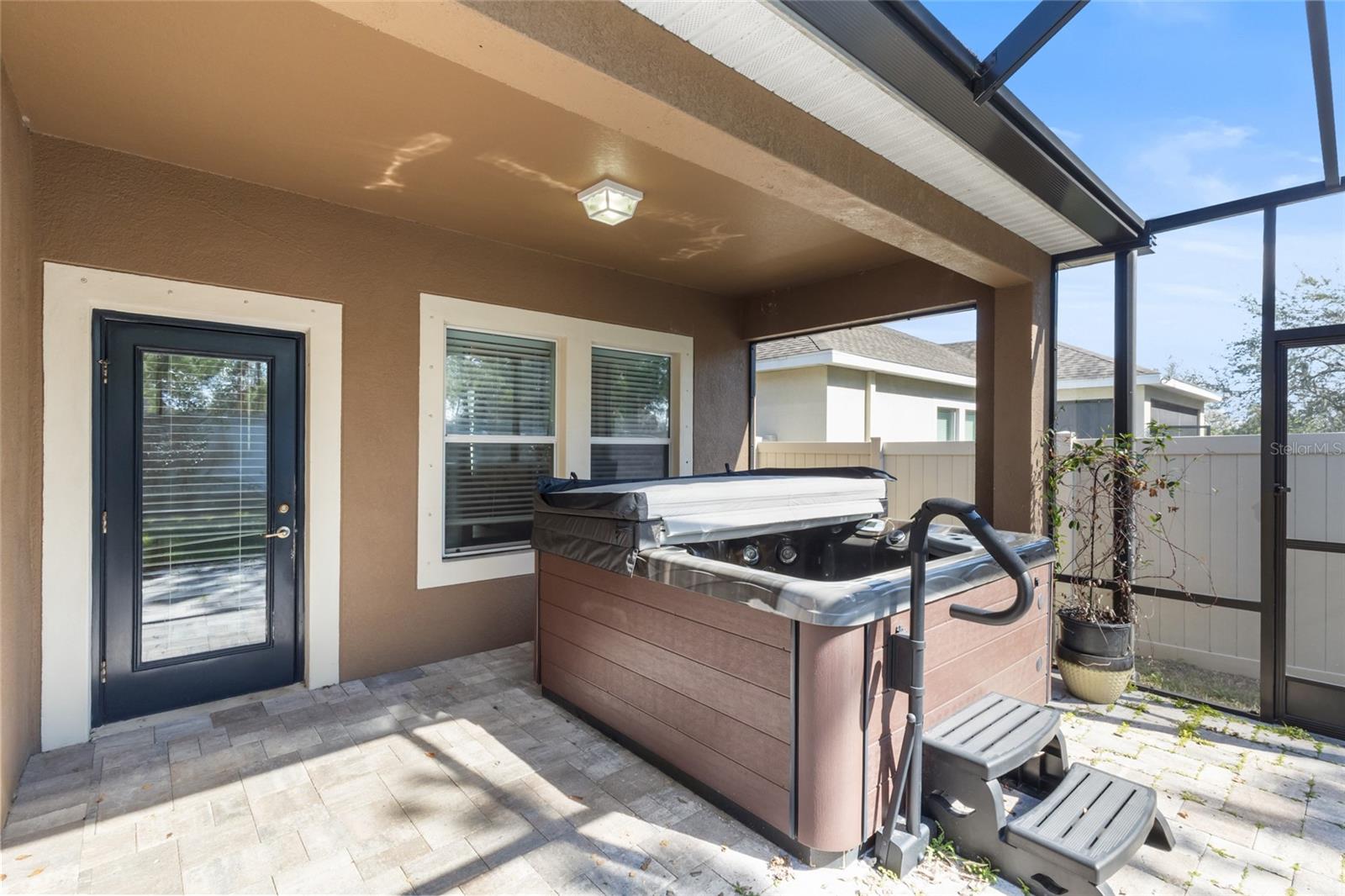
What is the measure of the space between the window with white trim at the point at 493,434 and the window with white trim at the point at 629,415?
0.42 meters

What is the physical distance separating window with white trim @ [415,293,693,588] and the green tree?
3.62 meters

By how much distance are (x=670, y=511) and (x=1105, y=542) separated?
2.77m

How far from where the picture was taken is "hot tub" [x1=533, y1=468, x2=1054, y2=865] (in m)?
1.99

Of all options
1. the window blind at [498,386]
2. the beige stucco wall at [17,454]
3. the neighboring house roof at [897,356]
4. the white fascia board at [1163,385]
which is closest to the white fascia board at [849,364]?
the neighboring house roof at [897,356]

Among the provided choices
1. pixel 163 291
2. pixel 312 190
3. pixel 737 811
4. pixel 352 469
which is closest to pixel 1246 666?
pixel 737 811

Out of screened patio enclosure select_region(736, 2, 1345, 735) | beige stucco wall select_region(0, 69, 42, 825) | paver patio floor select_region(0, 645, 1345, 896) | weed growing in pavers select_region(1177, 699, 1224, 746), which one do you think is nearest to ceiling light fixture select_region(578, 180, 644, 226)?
screened patio enclosure select_region(736, 2, 1345, 735)

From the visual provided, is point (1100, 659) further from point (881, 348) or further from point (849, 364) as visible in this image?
point (881, 348)

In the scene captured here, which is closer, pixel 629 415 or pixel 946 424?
pixel 629 415

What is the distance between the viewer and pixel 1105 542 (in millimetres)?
3703

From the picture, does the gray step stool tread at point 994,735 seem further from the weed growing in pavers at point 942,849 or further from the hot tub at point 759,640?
the weed growing in pavers at point 942,849

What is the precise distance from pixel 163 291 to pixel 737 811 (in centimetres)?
347

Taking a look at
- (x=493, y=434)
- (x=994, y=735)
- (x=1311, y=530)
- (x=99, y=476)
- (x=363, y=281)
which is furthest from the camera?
(x=493, y=434)

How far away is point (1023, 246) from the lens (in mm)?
3646

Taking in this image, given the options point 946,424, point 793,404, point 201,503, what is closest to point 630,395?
point 201,503
